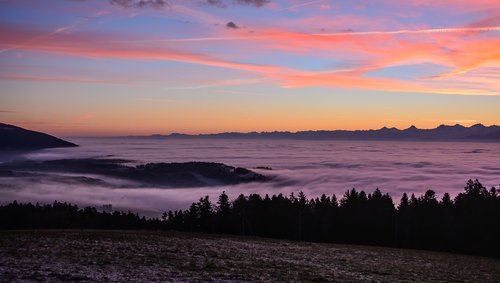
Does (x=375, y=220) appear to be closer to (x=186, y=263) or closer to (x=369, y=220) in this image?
(x=369, y=220)

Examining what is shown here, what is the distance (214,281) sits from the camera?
20.9 meters

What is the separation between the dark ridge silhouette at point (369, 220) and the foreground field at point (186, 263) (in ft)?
113

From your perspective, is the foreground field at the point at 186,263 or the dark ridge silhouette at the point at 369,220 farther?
the dark ridge silhouette at the point at 369,220

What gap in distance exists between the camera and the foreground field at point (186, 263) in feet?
69.9

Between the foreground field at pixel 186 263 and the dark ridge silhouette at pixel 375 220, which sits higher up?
the foreground field at pixel 186 263

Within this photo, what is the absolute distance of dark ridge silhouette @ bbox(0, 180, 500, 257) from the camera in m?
66.8

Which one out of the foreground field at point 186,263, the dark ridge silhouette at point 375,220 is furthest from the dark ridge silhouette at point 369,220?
the foreground field at point 186,263

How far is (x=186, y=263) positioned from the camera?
2584cm

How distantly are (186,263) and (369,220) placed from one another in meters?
51.1

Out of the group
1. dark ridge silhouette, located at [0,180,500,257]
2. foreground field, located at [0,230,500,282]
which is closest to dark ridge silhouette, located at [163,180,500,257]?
dark ridge silhouette, located at [0,180,500,257]

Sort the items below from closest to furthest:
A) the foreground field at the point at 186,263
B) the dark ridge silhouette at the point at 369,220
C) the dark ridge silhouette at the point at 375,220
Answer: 1. the foreground field at the point at 186,263
2. the dark ridge silhouette at the point at 375,220
3. the dark ridge silhouette at the point at 369,220

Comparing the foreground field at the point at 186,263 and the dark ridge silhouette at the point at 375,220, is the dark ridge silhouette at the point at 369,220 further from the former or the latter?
the foreground field at the point at 186,263

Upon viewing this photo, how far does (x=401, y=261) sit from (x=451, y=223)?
37.0 metres

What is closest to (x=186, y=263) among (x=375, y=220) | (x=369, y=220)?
(x=369, y=220)
